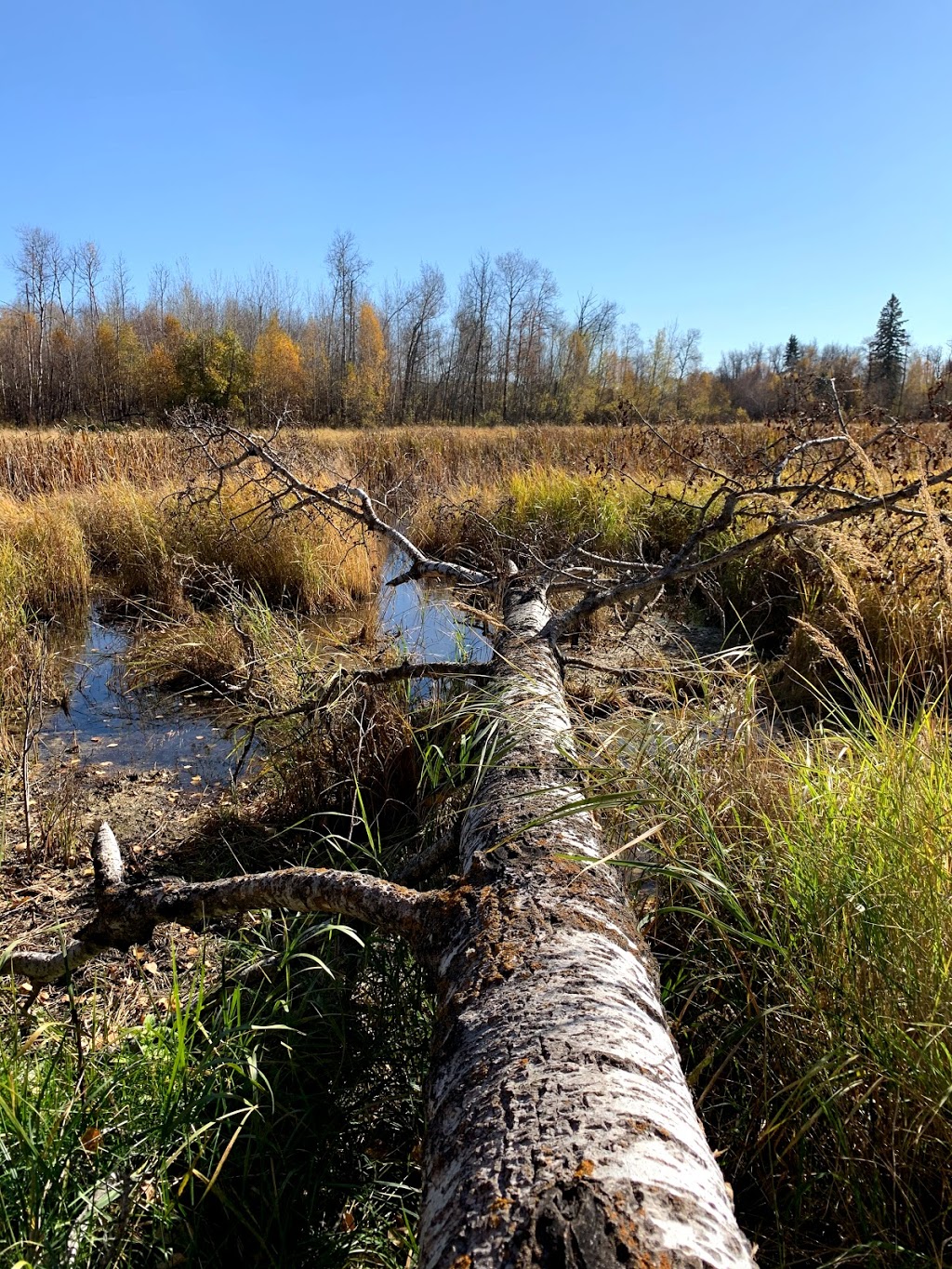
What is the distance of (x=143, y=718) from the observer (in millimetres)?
4809

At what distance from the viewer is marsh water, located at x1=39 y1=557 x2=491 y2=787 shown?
414cm

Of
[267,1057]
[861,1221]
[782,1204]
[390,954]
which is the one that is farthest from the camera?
[390,954]

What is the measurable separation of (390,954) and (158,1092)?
0.71 metres

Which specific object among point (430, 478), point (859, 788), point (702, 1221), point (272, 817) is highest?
point (430, 478)

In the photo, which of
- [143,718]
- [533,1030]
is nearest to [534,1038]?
[533,1030]

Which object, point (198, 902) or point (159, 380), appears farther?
point (159, 380)

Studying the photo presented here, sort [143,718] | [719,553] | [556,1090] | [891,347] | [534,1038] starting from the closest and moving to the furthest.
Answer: [556,1090], [534,1038], [719,553], [143,718], [891,347]

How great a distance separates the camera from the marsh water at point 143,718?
414 cm

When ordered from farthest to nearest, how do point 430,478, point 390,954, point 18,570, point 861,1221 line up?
point 430,478, point 18,570, point 390,954, point 861,1221

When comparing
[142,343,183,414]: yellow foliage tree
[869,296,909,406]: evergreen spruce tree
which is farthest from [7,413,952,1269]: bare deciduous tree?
[142,343,183,414]: yellow foliage tree

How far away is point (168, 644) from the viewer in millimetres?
5562

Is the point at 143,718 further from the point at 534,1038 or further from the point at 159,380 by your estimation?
the point at 159,380

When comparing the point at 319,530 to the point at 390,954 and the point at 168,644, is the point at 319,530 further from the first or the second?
the point at 390,954

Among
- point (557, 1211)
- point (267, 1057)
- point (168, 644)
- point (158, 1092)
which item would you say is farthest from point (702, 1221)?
point (168, 644)
